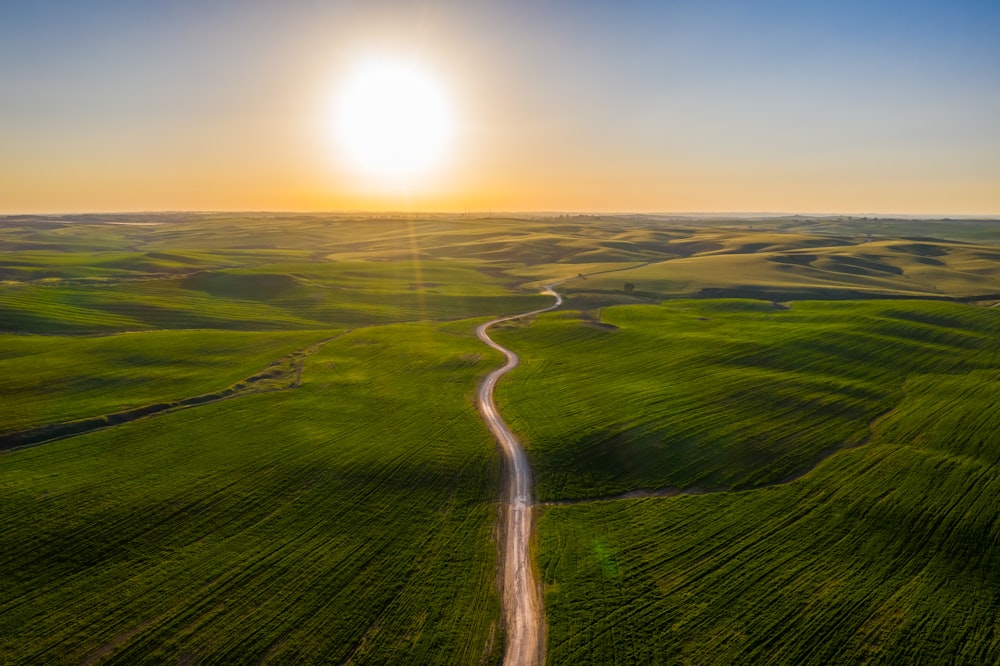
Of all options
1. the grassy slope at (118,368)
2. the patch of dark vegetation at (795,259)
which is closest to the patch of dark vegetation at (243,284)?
the grassy slope at (118,368)

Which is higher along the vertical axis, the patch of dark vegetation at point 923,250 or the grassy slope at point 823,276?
the patch of dark vegetation at point 923,250

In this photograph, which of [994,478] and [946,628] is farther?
[994,478]

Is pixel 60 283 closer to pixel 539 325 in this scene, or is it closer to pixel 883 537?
pixel 539 325

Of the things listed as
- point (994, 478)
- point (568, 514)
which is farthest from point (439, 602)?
point (994, 478)

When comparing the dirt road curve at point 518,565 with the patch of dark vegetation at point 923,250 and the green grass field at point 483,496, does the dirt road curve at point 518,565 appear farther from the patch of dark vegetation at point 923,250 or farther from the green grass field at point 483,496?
the patch of dark vegetation at point 923,250

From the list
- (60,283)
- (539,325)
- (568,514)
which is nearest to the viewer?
(568,514)

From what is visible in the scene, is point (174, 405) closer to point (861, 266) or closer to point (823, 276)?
point (823, 276)

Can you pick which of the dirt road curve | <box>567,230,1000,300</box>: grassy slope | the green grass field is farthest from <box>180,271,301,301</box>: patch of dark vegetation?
the dirt road curve
